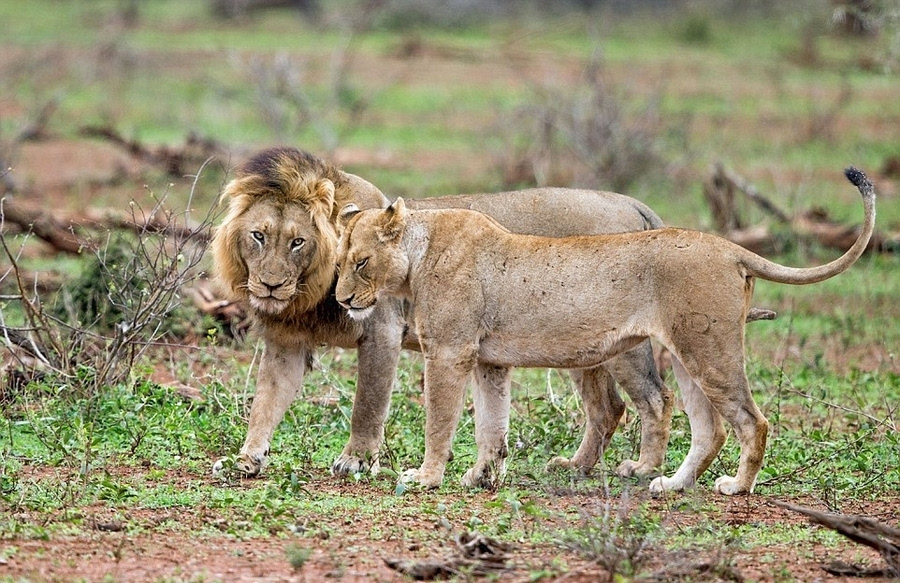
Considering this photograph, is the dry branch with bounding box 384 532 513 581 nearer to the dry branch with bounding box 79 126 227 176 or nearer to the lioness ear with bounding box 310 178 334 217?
the lioness ear with bounding box 310 178 334 217

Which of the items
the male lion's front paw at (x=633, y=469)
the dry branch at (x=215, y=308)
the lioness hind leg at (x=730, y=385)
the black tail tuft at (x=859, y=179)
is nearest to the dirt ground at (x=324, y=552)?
the lioness hind leg at (x=730, y=385)

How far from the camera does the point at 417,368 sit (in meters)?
8.48

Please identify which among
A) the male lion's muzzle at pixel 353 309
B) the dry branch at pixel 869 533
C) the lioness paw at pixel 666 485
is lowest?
the lioness paw at pixel 666 485

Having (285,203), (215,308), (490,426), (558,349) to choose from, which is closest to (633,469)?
(490,426)

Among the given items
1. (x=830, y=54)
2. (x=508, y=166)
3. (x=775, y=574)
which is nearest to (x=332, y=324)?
(x=775, y=574)

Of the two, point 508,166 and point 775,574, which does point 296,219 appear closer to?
point 775,574

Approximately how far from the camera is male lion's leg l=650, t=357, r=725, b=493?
6047mm

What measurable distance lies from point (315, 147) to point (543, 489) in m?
11.9

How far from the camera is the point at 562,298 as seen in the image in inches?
231

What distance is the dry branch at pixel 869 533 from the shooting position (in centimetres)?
452

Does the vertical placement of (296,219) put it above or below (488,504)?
above

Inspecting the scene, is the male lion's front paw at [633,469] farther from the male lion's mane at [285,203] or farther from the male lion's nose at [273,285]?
the male lion's nose at [273,285]

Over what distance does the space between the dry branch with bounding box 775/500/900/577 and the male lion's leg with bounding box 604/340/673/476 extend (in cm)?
165

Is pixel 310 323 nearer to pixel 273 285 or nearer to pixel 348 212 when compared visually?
pixel 273 285
